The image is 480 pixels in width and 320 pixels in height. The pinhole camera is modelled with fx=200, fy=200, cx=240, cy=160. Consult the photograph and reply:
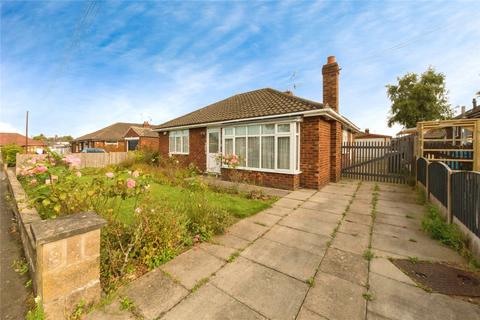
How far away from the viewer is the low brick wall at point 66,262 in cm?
187

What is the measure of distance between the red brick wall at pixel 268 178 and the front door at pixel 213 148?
1.33 meters

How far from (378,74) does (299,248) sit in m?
12.1

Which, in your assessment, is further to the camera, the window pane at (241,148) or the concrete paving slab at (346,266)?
the window pane at (241,148)

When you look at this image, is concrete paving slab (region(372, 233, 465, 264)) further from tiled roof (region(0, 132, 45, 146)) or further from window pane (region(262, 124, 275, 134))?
tiled roof (region(0, 132, 45, 146))

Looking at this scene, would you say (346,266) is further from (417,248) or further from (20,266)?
(20,266)

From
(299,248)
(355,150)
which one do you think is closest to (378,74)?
(355,150)

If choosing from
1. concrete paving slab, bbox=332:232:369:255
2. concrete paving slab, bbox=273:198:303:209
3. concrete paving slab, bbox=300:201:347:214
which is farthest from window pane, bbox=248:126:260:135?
concrete paving slab, bbox=332:232:369:255

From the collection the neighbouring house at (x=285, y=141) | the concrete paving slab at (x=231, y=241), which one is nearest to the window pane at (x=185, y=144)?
the neighbouring house at (x=285, y=141)

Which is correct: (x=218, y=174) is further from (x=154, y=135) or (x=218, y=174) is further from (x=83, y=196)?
(x=154, y=135)

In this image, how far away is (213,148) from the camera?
10836 millimetres

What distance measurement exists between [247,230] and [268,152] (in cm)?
460

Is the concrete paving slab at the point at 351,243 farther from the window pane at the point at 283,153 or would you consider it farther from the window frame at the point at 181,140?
the window frame at the point at 181,140

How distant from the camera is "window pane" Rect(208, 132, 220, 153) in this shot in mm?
10682

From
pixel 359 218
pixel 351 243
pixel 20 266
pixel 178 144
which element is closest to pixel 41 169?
pixel 20 266
